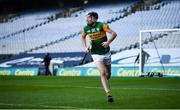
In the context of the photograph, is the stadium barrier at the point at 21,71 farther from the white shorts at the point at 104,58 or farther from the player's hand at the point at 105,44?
the player's hand at the point at 105,44

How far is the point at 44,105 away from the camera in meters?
10.1

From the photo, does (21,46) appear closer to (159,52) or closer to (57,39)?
(57,39)

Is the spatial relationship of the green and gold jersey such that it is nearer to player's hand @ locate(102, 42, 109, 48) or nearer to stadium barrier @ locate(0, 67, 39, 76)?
player's hand @ locate(102, 42, 109, 48)

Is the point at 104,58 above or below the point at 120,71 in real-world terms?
above

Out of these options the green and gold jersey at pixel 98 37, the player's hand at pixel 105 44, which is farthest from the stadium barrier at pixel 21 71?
the player's hand at pixel 105 44

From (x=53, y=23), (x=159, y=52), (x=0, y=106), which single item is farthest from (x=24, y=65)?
(x=0, y=106)

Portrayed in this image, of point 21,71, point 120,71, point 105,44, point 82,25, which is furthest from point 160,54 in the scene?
point 105,44

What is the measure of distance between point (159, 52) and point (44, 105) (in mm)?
19232

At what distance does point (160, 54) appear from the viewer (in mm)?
28453

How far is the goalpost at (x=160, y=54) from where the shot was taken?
25469 millimetres

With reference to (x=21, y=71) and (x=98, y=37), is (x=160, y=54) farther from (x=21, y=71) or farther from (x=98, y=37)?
(x=98, y=37)

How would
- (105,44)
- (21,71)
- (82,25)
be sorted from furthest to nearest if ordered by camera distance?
(82,25), (21,71), (105,44)

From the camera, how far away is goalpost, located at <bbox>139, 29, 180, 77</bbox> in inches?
1003

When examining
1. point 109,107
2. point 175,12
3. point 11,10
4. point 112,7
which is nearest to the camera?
point 109,107
